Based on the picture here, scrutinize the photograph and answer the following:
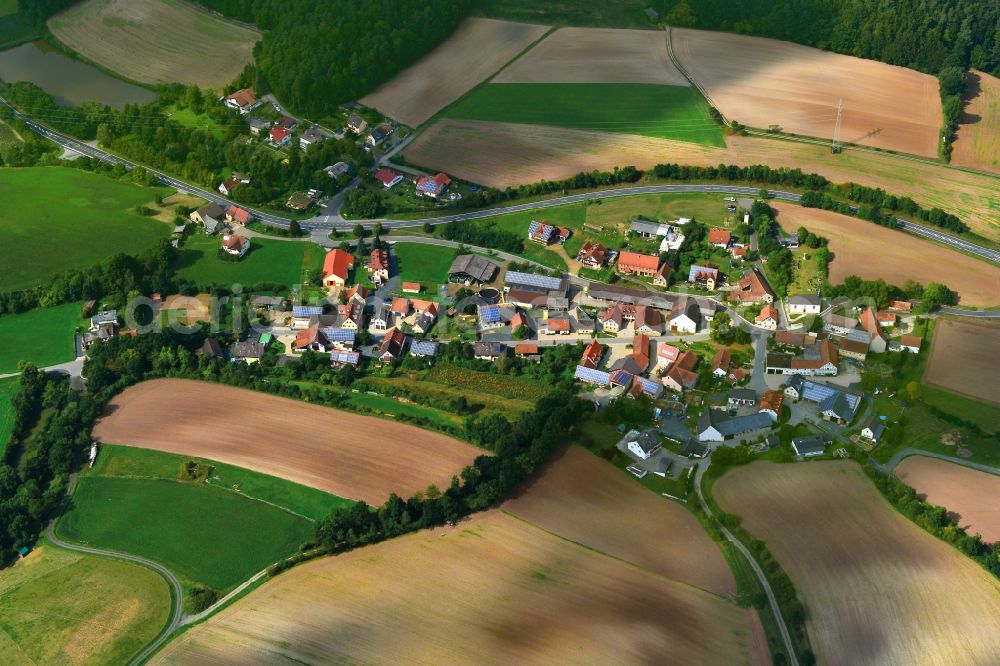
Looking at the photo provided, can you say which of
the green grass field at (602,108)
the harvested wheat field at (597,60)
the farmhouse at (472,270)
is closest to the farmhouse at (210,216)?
the farmhouse at (472,270)

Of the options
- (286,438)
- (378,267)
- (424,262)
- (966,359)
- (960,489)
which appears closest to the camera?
(960,489)

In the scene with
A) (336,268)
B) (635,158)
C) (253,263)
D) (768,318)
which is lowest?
(253,263)

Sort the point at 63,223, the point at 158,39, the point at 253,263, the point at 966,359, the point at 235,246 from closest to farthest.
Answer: the point at 966,359, the point at 253,263, the point at 235,246, the point at 63,223, the point at 158,39

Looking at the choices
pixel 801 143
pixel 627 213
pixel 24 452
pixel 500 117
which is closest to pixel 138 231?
pixel 24 452

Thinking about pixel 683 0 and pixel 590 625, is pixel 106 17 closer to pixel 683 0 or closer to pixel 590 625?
pixel 683 0

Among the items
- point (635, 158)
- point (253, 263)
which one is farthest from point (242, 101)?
point (635, 158)

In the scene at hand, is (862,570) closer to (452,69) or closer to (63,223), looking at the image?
(63,223)
